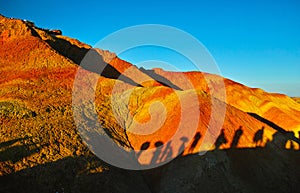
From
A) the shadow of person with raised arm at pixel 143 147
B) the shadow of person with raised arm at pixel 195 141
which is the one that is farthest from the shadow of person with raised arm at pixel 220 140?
the shadow of person with raised arm at pixel 143 147

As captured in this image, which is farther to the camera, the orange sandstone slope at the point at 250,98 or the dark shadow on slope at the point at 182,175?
the orange sandstone slope at the point at 250,98

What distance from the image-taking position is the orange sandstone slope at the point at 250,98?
48.5 metres

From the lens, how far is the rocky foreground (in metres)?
17.6

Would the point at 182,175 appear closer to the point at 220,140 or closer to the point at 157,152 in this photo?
the point at 157,152

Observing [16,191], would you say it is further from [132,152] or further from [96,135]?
[132,152]

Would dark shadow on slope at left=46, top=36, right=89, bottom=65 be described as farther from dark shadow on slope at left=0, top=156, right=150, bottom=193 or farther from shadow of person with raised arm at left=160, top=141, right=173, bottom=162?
dark shadow on slope at left=0, top=156, right=150, bottom=193

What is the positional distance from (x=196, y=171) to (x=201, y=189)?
4.87 ft

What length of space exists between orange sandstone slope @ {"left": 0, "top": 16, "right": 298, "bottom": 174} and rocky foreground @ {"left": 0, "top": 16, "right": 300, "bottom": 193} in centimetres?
8

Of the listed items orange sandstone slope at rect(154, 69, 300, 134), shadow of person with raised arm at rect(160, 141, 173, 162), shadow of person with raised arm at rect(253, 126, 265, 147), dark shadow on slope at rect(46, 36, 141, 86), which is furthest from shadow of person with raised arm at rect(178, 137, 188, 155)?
orange sandstone slope at rect(154, 69, 300, 134)

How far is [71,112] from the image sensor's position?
23109mm

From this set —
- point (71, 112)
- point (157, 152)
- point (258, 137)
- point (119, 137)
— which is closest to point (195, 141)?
point (157, 152)

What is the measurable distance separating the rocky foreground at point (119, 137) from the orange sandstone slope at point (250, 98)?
22.9 m

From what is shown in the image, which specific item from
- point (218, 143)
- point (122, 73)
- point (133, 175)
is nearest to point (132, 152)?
point (133, 175)

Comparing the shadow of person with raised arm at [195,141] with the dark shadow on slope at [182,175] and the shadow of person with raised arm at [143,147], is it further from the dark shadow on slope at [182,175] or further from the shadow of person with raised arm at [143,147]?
the shadow of person with raised arm at [143,147]
